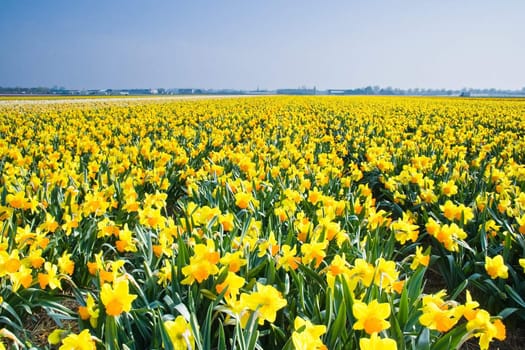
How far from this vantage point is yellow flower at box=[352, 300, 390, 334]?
1.36 m

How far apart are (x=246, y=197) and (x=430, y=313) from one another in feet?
5.50

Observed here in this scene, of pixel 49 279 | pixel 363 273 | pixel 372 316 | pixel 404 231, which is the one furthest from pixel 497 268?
pixel 49 279

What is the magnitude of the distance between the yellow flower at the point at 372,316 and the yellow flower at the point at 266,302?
26cm

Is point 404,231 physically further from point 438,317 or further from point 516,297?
point 438,317

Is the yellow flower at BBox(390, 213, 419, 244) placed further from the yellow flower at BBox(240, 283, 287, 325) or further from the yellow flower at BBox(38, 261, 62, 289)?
the yellow flower at BBox(38, 261, 62, 289)

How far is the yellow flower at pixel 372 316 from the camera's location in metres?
1.36

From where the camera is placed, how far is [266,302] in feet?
4.89

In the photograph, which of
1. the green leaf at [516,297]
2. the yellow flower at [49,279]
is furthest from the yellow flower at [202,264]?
the green leaf at [516,297]

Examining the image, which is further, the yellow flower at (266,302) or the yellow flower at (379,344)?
the yellow flower at (266,302)

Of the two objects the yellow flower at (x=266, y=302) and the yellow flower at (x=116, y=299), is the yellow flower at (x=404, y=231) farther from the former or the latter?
the yellow flower at (x=116, y=299)

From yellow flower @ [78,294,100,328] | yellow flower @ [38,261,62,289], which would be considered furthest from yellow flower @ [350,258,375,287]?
yellow flower @ [38,261,62,289]

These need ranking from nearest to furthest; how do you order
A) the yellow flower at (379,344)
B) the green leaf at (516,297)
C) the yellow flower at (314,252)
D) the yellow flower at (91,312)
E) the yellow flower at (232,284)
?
1. the yellow flower at (379,344)
2. the yellow flower at (91,312)
3. the yellow flower at (232,284)
4. the yellow flower at (314,252)
5. the green leaf at (516,297)

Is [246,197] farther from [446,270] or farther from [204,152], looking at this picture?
[204,152]

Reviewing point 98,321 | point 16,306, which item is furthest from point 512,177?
point 16,306
